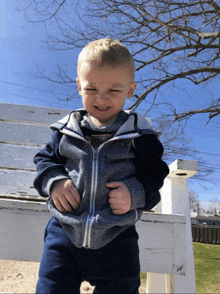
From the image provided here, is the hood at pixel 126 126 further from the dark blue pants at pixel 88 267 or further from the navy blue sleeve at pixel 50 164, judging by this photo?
the dark blue pants at pixel 88 267

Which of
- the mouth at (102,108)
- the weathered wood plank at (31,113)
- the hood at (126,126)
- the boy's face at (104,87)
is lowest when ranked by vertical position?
the hood at (126,126)

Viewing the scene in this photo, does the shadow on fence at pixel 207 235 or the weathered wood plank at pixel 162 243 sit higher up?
the weathered wood plank at pixel 162 243

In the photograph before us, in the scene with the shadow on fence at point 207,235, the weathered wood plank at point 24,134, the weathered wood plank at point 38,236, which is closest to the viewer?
the weathered wood plank at point 38,236

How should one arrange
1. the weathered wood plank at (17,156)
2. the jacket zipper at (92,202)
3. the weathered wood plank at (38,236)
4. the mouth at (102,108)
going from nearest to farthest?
the jacket zipper at (92,202) < the mouth at (102,108) < the weathered wood plank at (38,236) < the weathered wood plank at (17,156)

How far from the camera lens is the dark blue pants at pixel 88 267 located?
34.8 inches

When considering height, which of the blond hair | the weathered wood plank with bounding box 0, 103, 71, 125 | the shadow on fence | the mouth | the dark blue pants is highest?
the weathered wood plank with bounding box 0, 103, 71, 125

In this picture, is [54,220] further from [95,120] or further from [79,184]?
[95,120]

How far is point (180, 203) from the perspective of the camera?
60.0 inches

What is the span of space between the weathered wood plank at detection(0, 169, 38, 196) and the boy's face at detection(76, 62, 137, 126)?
3.61 ft

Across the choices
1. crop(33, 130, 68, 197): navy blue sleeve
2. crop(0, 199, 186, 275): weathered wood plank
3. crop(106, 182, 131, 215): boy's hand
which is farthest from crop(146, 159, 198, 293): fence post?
crop(33, 130, 68, 197): navy blue sleeve

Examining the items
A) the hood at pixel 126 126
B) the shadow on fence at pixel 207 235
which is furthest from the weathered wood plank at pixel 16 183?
the shadow on fence at pixel 207 235

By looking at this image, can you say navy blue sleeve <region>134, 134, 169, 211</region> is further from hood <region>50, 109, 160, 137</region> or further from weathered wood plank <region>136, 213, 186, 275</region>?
weathered wood plank <region>136, 213, 186, 275</region>

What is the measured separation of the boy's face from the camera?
91 cm

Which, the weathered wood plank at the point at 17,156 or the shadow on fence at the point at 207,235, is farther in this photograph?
the shadow on fence at the point at 207,235
